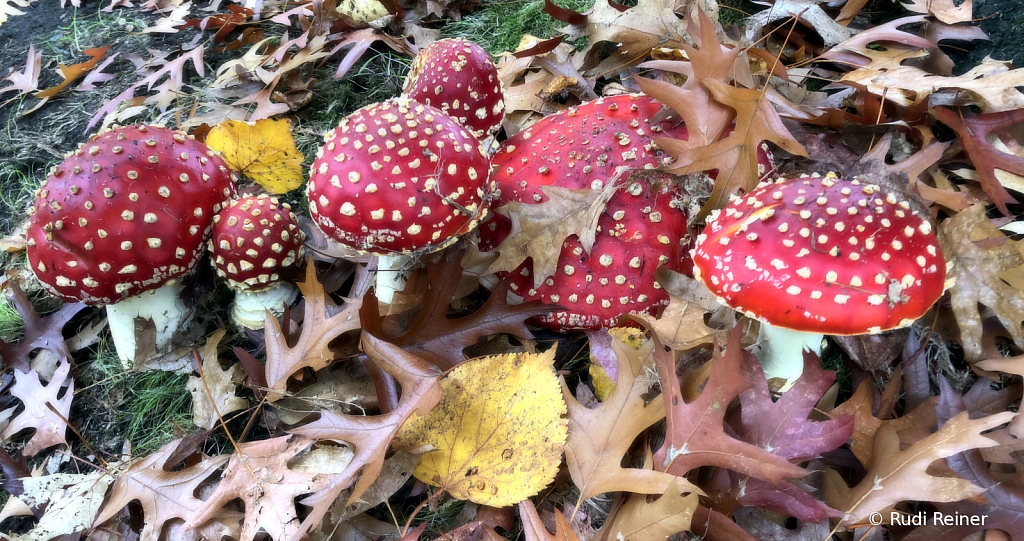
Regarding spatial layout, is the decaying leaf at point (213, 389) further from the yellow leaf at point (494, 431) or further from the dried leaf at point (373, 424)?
the yellow leaf at point (494, 431)

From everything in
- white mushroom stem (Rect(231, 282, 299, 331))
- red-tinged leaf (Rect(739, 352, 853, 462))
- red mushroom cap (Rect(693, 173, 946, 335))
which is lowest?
white mushroom stem (Rect(231, 282, 299, 331))

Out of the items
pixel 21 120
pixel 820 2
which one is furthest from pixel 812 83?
pixel 21 120

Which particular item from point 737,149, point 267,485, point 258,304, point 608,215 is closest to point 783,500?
point 608,215

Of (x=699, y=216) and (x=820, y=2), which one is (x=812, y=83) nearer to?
(x=820, y=2)

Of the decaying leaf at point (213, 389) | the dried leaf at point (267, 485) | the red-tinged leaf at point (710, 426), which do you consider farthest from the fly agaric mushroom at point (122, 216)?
the red-tinged leaf at point (710, 426)

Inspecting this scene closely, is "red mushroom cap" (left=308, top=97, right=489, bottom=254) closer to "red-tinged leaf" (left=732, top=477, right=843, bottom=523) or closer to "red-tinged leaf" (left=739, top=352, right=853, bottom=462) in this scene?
"red-tinged leaf" (left=739, top=352, right=853, bottom=462)

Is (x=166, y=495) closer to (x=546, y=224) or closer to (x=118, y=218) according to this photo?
(x=118, y=218)

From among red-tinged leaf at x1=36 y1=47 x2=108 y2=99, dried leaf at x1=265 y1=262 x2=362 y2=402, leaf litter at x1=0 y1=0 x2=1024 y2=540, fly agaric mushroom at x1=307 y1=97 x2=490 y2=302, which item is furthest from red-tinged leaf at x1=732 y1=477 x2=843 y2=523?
red-tinged leaf at x1=36 y1=47 x2=108 y2=99
